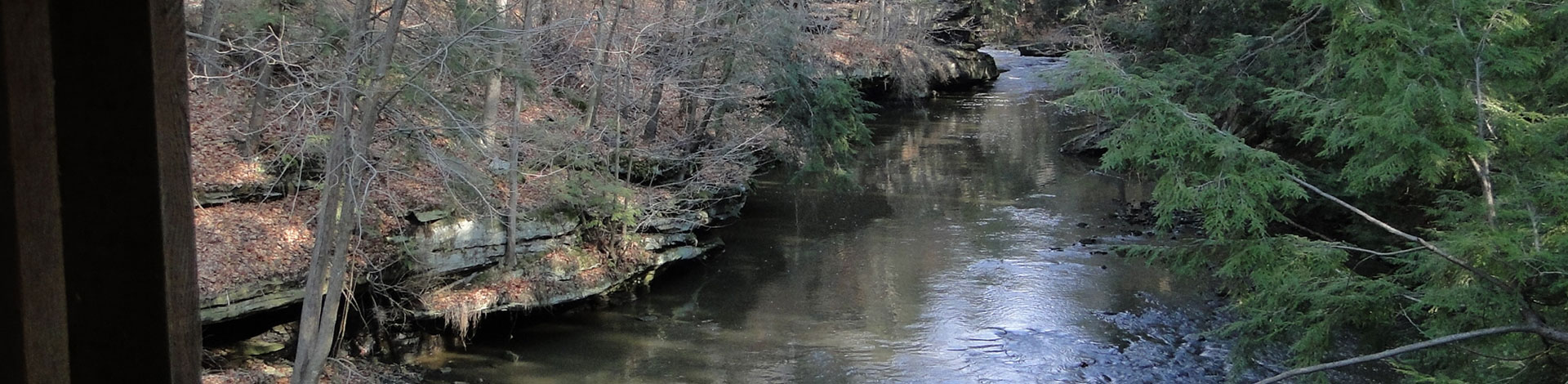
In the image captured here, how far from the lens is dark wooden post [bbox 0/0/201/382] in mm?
1050

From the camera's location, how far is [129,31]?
112 centimetres

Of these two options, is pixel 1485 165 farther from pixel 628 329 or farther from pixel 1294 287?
pixel 628 329

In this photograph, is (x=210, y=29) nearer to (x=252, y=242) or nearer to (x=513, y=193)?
(x=252, y=242)

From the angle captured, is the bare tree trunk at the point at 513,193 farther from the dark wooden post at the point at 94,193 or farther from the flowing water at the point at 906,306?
the dark wooden post at the point at 94,193

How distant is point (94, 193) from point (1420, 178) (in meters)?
9.79

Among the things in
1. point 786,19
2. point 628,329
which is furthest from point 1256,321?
point 786,19

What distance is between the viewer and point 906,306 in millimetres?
14633

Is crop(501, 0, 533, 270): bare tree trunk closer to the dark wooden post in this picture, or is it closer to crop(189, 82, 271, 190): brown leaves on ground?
crop(189, 82, 271, 190): brown leaves on ground

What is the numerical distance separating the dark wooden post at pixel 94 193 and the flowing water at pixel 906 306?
1098 centimetres

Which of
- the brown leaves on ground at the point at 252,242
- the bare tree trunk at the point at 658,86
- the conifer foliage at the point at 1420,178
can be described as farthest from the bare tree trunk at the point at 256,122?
the conifer foliage at the point at 1420,178

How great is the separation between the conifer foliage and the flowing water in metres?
3.22

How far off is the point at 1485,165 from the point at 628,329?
9.87 meters

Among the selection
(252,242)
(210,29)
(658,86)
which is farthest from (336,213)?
(658,86)

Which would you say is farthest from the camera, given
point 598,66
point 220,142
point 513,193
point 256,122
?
point 598,66
